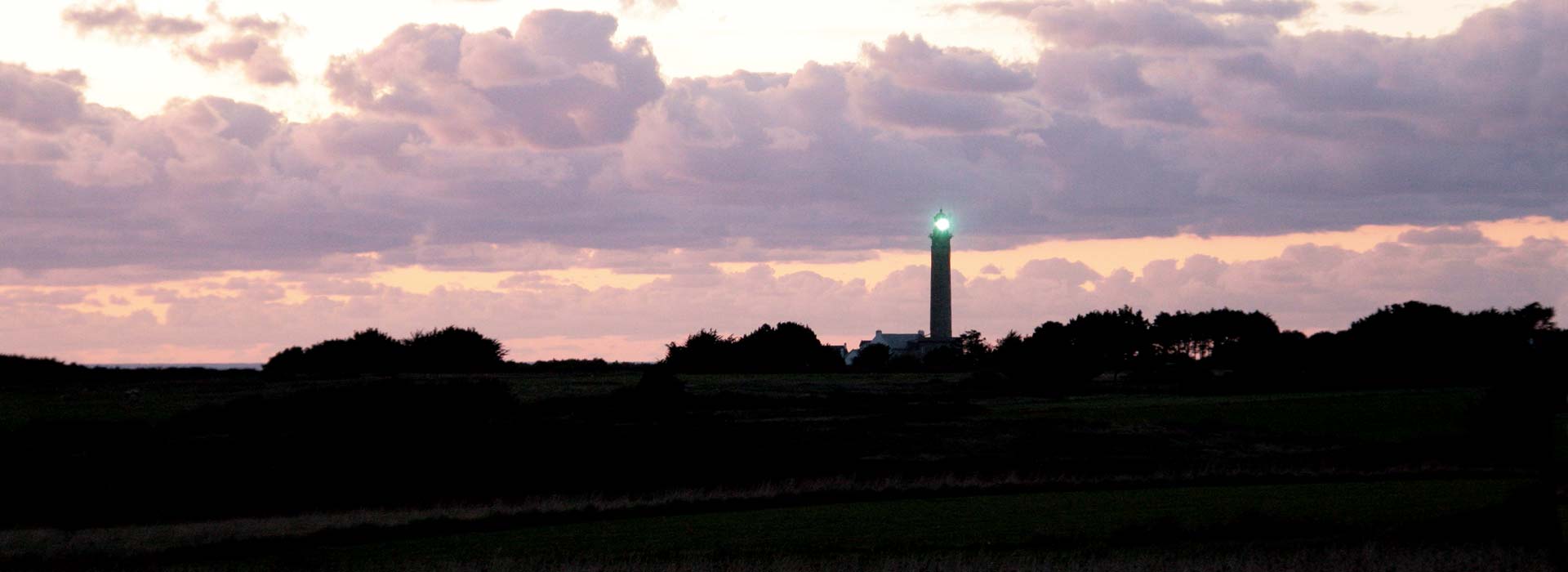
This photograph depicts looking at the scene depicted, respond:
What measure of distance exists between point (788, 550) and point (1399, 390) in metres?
60.0

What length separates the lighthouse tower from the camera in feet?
503

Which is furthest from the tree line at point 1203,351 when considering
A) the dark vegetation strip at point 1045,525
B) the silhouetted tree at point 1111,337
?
the dark vegetation strip at point 1045,525

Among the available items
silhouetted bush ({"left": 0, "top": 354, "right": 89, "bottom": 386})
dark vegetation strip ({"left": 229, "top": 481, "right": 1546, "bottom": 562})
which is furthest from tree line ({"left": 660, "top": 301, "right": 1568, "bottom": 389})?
silhouetted bush ({"left": 0, "top": 354, "right": 89, "bottom": 386})

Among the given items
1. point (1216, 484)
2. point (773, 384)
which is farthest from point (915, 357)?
point (1216, 484)

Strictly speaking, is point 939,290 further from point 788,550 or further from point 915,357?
point 788,550

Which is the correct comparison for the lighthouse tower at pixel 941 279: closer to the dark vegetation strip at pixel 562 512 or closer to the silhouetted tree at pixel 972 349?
the silhouetted tree at pixel 972 349

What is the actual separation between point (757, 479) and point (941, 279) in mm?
104118

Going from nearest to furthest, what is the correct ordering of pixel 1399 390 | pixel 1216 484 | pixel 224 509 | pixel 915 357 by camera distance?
1. pixel 1216 484
2. pixel 224 509
3. pixel 1399 390
4. pixel 915 357

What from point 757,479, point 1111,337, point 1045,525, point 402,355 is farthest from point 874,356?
point 1045,525

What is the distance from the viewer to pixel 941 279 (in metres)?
154

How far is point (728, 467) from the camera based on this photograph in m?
54.8

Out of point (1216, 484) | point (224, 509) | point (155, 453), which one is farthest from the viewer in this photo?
point (155, 453)

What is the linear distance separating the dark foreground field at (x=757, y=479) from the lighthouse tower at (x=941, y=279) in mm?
65137

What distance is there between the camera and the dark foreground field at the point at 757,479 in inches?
1051
